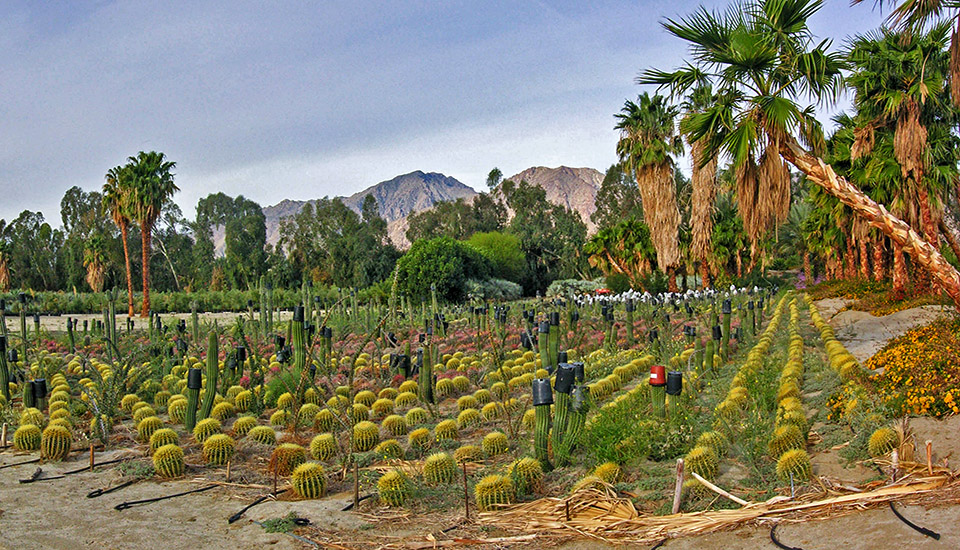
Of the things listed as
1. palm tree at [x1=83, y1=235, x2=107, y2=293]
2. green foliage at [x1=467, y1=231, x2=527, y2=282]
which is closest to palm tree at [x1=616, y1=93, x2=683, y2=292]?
green foliage at [x1=467, y1=231, x2=527, y2=282]

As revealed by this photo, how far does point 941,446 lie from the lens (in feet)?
16.4

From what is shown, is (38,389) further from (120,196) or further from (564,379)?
(120,196)

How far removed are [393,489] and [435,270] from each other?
26.0 meters

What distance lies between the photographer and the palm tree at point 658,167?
2864 centimetres

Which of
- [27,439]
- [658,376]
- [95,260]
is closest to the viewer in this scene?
[658,376]

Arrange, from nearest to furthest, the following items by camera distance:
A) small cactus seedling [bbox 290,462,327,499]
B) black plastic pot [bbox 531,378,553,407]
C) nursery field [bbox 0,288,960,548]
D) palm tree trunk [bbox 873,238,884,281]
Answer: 1. nursery field [bbox 0,288,960,548]
2. small cactus seedling [bbox 290,462,327,499]
3. black plastic pot [bbox 531,378,553,407]
4. palm tree trunk [bbox 873,238,884,281]

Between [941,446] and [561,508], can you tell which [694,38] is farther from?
[561,508]

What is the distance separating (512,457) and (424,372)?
8.37 ft

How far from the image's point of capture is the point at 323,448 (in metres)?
6.17

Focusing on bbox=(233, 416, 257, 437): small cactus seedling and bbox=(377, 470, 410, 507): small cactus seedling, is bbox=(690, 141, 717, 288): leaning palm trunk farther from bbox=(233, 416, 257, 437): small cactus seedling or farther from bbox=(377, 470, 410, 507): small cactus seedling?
bbox=(377, 470, 410, 507): small cactus seedling

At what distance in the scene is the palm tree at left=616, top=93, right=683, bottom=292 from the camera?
94.0 feet

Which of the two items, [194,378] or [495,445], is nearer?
[495,445]

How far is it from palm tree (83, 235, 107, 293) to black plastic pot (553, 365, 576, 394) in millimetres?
43339

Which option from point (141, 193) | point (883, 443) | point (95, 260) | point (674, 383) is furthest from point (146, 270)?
point (883, 443)
